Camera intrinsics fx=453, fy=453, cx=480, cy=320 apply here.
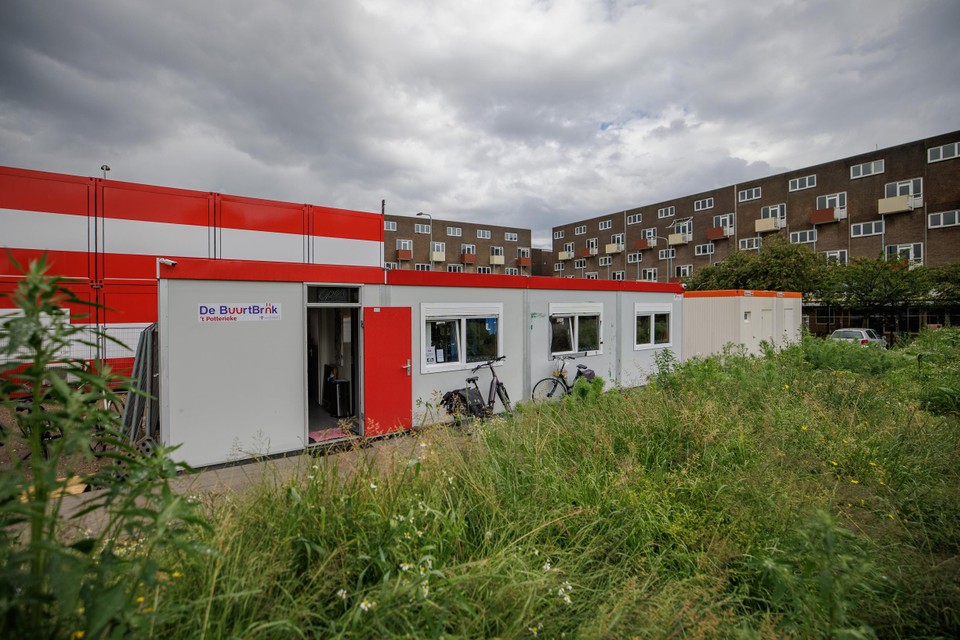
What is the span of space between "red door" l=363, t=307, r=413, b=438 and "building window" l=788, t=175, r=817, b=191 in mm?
41364

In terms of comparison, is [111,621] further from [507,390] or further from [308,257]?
[308,257]

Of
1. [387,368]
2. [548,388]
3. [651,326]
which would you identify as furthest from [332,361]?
[651,326]

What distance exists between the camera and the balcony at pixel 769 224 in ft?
124

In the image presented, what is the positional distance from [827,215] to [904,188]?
14.7 ft

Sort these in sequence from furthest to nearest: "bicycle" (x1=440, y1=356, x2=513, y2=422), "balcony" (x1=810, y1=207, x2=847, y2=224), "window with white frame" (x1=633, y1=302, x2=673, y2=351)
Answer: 1. "balcony" (x1=810, y1=207, x2=847, y2=224)
2. "window with white frame" (x1=633, y1=302, x2=673, y2=351)
3. "bicycle" (x1=440, y1=356, x2=513, y2=422)

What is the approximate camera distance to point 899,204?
30938 millimetres

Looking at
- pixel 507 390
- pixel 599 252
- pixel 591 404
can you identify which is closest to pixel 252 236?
pixel 507 390

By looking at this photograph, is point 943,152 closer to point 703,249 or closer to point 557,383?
point 703,249

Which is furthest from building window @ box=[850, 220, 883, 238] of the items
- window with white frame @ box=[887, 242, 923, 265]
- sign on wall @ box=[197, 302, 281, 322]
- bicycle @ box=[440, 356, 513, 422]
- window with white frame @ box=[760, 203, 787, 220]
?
sign on wall @ box=[197, 302, 281, 322]

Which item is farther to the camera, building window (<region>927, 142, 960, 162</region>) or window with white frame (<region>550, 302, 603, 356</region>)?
building window (<region>927, 142, 960, 162</region>)

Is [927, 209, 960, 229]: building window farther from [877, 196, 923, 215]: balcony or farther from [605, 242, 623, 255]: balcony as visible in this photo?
[605, 242, 623, 255]: balcony

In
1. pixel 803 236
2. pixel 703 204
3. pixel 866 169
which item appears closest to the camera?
pixel 866 169

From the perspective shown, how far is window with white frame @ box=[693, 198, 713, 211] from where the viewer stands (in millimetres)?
44031

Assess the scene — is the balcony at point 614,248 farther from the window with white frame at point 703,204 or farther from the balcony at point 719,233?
the balcony at point 719,233
